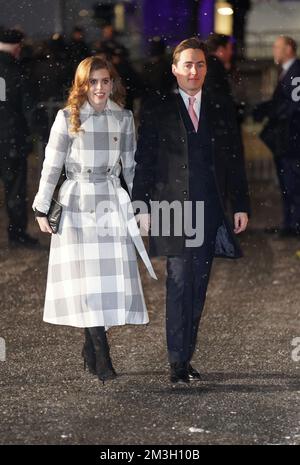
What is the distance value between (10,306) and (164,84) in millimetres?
7081

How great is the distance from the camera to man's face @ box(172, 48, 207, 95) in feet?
21.1

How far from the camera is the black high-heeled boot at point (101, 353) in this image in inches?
259

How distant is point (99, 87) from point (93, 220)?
76 centimetres

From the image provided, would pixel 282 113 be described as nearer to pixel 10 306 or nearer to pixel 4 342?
pixel 10 306

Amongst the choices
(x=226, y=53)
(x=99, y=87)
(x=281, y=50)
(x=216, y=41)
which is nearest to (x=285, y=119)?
(x=281, y=50)

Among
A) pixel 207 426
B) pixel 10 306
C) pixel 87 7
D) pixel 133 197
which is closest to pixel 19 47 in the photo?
pixel 10 306

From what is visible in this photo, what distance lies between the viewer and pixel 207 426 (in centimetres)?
575

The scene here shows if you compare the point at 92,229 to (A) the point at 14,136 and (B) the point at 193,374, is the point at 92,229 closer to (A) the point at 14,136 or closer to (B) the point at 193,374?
(B) the point at 193,374

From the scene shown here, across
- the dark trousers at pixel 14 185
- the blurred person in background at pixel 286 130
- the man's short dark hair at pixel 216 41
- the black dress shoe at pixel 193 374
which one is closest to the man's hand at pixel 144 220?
the black dress shoe at pixel 193 374

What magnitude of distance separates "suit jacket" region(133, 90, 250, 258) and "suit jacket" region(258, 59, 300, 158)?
5.31 m

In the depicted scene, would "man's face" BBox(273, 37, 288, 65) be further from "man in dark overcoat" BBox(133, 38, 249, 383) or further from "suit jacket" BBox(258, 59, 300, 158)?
"man in dark overcoat" BBox(133, 38, 249, 383)

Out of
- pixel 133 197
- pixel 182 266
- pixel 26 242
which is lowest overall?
pixel 26 242

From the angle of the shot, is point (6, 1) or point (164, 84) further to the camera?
point (6, 1)

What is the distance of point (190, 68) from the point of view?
645cm
